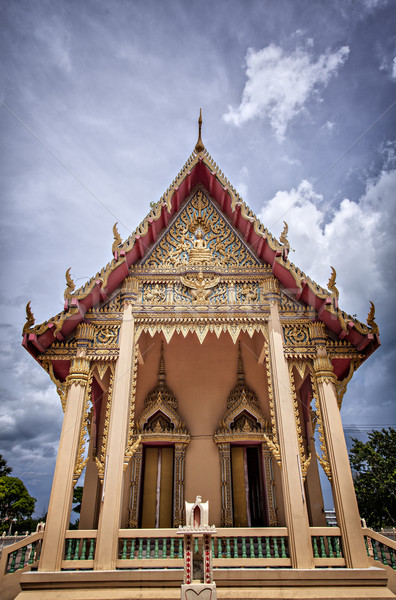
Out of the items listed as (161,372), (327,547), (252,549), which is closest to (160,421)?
(161,372)

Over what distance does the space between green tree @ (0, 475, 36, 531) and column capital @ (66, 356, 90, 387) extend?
25364mm

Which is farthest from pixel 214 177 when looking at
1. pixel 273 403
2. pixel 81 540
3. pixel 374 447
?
pixel 374 447

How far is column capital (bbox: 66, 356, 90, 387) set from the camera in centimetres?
649

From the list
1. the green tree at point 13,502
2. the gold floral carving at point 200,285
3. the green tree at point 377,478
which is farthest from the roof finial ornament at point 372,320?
the green tree at point 13,502

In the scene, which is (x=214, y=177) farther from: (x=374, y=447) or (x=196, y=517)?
(x=374, y=447)

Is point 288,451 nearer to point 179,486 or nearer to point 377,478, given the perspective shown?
point 179,486

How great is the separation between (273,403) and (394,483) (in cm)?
2083

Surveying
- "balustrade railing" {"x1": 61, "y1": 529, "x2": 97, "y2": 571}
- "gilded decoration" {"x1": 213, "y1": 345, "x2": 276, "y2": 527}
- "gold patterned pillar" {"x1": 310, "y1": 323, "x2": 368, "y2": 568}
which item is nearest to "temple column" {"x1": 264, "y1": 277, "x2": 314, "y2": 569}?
"gold patterned pillar" {"x1": 310, "y1": 323, "x2": 368, "y2": 568}

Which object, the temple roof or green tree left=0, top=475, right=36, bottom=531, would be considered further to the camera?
green tree left=0, top=475, right=36, bottom=531

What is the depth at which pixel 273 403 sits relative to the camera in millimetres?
6543

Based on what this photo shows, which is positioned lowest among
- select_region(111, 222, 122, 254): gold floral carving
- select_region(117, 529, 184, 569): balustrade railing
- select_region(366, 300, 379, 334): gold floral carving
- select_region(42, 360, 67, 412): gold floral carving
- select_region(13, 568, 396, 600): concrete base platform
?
select_region(13, 568, 396, 600): concrete base platform

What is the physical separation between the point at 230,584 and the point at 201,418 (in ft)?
12.3

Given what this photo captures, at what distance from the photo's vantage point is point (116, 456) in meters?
5.96

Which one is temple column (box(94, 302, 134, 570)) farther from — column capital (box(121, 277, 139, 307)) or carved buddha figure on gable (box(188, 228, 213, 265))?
carved buddha figure on gable (box(188, 228, 213, 265))
